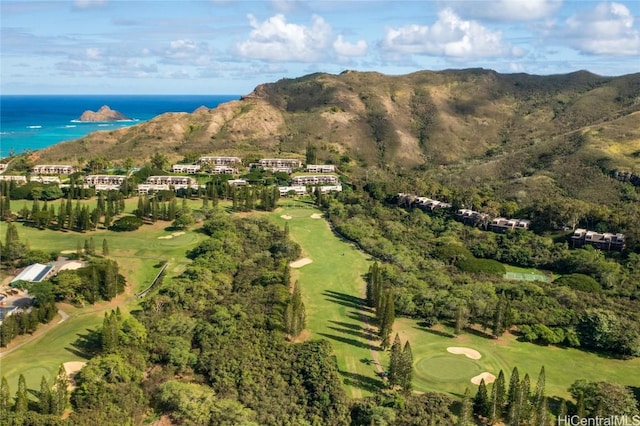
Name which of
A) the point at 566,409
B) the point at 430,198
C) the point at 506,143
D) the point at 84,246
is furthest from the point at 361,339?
the point at 506,143

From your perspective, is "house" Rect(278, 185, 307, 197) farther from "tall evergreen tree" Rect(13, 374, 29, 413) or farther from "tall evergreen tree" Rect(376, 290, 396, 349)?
"tall evergreen tree" Rect(13, 374, 29, 413)

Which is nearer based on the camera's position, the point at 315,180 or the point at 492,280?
the point at 492,280

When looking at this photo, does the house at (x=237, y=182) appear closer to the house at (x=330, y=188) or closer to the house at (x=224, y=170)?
the house at (x=224, y=170)

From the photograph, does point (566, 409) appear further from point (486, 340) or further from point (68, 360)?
point (68, 360)

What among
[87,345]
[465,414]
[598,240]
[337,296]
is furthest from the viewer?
[598,240]

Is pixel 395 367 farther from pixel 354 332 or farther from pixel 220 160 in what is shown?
pixel 220 160

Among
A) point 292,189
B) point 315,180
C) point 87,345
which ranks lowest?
point 87,345

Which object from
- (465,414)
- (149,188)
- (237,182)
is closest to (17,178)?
(149,188)

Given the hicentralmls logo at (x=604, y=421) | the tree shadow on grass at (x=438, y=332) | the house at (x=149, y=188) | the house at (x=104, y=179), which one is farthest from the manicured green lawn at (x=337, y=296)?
the house at (x=104, y=179)
